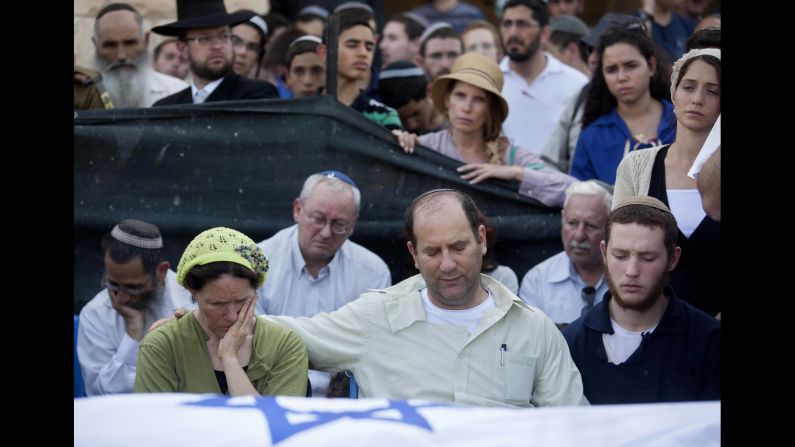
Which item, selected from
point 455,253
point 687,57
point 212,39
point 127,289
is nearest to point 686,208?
point 687,57

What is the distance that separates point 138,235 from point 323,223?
78 cm

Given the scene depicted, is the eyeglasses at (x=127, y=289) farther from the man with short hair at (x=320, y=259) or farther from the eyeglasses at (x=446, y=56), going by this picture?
the eyeglasses at (x=446, y=56)

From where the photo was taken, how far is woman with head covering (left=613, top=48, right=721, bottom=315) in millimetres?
4906

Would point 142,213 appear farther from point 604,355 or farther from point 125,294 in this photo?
point 604,355

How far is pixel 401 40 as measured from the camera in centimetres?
962

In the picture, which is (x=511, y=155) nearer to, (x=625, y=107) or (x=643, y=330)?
(x=625, y=107)

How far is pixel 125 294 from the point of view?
17.7 ft

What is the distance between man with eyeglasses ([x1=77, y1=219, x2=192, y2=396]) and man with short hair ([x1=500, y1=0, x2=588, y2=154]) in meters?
2.65

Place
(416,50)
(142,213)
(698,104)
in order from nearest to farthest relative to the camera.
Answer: (698,104) < (142,213) < (416,50)

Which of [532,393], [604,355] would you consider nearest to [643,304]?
[604,355]

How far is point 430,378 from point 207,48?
3.04 m

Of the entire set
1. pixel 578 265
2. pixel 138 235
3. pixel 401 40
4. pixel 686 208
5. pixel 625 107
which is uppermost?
pixel 401 40

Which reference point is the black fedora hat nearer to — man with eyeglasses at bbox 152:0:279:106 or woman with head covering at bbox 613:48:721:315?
man with eyeglasses at bbox 152:0:279:106

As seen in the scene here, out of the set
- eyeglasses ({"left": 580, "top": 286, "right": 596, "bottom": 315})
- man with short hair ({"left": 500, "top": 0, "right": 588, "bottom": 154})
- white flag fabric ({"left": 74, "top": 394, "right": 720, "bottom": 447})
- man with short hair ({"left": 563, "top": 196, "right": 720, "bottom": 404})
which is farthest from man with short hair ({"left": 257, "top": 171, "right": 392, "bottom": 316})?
man with short hair ({"left": 500, "top": 0, "right": 588, "bottom": 154})
